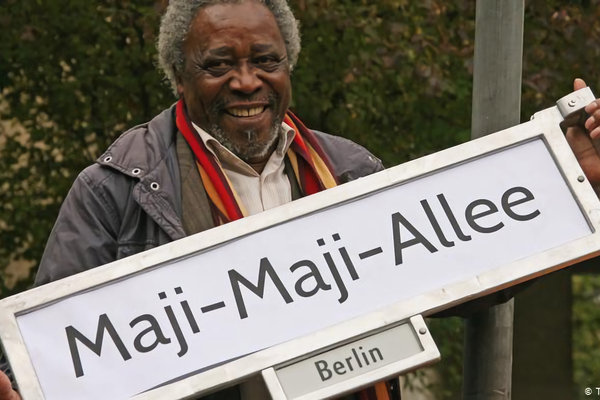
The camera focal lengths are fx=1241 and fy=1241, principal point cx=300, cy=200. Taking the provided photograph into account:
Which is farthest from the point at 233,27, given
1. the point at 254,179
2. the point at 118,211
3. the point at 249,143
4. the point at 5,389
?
the point at 5,389

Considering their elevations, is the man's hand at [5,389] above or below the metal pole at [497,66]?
below

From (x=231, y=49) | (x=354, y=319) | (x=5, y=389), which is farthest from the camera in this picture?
(x=231, y=49)

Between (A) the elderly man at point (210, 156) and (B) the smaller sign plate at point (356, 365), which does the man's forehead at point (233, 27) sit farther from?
(B) the smaller sign plate at point (356, 365)

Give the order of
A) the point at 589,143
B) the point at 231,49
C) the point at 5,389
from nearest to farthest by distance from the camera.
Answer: the point at 5,389
the point at 589,143
the point at 231,49

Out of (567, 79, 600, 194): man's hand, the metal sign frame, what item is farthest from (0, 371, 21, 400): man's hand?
(567, 79, 600, 194): man's hand

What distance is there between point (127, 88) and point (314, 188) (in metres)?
2.22

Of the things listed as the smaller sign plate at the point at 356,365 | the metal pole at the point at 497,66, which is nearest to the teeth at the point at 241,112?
the metal pole at the point at 497,66

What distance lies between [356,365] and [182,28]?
106 centimetres

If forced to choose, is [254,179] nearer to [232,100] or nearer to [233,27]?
[232,100]

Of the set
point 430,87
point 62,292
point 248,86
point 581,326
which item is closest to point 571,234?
point 248,86

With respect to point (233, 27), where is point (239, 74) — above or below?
below

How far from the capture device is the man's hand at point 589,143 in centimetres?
309

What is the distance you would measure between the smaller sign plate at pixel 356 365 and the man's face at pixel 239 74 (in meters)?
0.68

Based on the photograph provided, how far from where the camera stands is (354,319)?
2.92 metres
